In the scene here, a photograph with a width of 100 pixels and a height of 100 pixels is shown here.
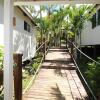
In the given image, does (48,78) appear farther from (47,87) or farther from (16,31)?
(16,31)

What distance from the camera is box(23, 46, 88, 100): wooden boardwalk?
28.1ft

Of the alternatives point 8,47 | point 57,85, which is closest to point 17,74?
point 8,47

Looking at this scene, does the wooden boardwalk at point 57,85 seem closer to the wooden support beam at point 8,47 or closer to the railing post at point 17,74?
the railing post at point 17,74

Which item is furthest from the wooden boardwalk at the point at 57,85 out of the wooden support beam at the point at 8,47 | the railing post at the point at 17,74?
the wooden support beam at the point at 8,47

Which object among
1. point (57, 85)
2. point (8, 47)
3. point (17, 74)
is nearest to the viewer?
point (8, 47)

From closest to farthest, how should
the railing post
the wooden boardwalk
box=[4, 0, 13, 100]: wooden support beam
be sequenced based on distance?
1. box=[4, 0, 13, 100]: wooden support beam
2. the railing post
3. the wooden boardwalk

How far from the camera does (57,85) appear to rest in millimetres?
10445

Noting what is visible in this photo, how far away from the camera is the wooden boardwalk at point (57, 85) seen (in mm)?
8566

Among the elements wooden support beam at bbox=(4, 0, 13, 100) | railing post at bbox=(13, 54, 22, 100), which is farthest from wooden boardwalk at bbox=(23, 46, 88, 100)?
wooden support beam at bbox=(4, 0, 13, 100)

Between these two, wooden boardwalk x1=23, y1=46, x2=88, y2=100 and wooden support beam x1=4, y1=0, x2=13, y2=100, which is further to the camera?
wooden boardwalk x1=23, y1=46, x2=88, y2=100

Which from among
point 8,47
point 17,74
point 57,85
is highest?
point 8,47

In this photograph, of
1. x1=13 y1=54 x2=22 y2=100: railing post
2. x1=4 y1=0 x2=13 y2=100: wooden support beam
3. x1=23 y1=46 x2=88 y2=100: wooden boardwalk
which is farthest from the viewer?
x1=23 y1=46 x2=88 y2=100: wooden boardwalk

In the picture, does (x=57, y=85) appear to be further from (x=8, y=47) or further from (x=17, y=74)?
(x=8, y=47)

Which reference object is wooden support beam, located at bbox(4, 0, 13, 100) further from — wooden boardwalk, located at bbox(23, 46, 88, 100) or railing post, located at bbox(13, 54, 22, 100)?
wooden boardwalk, located at bbox(23, 46, 88, 100)
